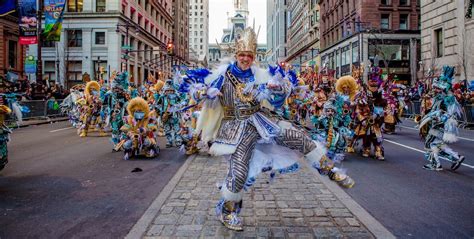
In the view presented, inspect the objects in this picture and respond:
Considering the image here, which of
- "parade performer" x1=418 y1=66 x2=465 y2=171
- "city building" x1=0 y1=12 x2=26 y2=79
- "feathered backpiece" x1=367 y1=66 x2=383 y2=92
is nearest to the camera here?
"parade performer" x1=418 y1=66 x2=465 y2=171

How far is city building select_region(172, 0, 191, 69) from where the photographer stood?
7875cm

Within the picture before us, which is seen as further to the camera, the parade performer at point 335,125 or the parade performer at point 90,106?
the parade performer at point 90,106

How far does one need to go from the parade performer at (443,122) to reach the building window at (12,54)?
37.3 meters

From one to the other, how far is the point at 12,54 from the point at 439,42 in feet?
125

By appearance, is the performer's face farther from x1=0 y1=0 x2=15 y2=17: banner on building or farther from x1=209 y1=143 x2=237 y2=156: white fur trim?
x1=0 y1=0 x2=15 y2=17: banner on building

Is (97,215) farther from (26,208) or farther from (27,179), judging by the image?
(27,179)

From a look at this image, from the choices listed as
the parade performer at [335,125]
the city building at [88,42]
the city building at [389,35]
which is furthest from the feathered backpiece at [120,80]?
the city building at [389,35]

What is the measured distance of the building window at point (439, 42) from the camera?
1214 inches

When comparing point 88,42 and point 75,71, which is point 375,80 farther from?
point 75,71

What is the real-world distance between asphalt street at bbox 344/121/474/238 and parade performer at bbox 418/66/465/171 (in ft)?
1.06

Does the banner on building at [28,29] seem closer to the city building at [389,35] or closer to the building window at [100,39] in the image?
the building window at [100,39]

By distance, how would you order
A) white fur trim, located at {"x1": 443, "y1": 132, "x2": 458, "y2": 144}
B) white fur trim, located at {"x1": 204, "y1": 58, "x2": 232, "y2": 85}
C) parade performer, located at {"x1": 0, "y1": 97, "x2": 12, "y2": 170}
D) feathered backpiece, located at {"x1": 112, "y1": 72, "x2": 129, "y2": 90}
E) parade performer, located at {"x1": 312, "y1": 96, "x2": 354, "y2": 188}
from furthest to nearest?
feathered backpiece, located at {"x1": 112, "y1": 72, "x2": 129, "y2": 90} → parade performer, located at {"x1": 312, "y1": 96, "x2": 354, "y2": 188} → white fur trim, located at {"x1": 443, "y1": 132, "x2": 458, "y2": 144} → parade performer, located at {"x1": 0, "y1": 97, "x2": 12, "y2": 170} → white fur trim, located at {"x1": 204, "y1": 58, "x2": 232, "y2": 85}

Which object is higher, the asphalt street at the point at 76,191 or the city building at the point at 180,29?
the city building at the point at 180,29

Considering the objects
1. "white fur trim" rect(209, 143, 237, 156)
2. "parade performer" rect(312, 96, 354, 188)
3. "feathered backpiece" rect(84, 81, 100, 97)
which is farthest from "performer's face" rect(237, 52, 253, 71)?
"feathered backpiece" rect(84, 81, 100, 97)
